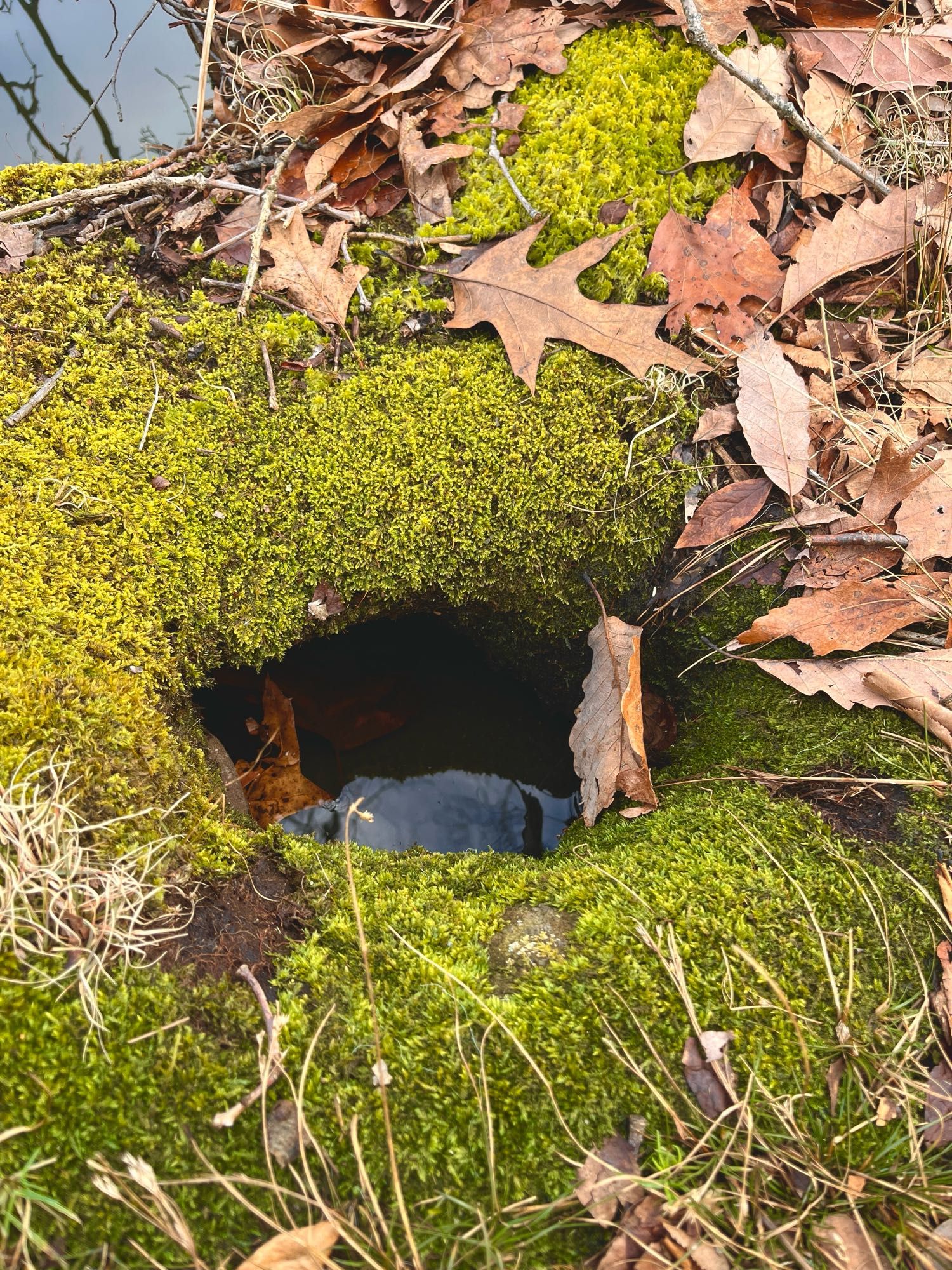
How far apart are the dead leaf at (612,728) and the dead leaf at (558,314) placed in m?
0.90

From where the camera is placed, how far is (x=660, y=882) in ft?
6.16

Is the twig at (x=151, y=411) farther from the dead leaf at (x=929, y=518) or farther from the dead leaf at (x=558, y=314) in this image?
the dead leaf at (x=929, y=518)

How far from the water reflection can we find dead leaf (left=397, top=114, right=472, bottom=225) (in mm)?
2362

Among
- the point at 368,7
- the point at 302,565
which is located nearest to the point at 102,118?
the point at 368,7

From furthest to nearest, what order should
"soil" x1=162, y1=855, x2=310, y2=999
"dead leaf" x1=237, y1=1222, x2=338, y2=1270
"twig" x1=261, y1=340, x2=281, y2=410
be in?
"twig" x1=261, y1=340, x2=281, y2=410, "soil" x1=162, y1=855, x2=310, y2=999, "dead leaf" x1=237, y1=1222, x2=338, y2=1270

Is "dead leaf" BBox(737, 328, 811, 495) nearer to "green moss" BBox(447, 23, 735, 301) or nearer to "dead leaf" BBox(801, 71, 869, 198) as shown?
"green moss" BBox(447, 23, 735, 301)

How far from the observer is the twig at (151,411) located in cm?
229

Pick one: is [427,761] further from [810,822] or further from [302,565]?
[810,822]

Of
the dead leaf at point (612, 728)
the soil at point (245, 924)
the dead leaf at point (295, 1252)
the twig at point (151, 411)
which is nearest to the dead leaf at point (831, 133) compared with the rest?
the dead leaf at point (612, 728)

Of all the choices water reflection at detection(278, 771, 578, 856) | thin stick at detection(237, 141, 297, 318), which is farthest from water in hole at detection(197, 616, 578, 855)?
thin stick at detection(237, 141, 297, 318)

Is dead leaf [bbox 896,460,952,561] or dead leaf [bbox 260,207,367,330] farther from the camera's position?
dead leaf [bbox 260,207,367,330]

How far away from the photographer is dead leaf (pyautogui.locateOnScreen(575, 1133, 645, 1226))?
4.57 ft

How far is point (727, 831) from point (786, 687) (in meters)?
0.60

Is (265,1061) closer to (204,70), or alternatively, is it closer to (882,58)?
(204,70)
